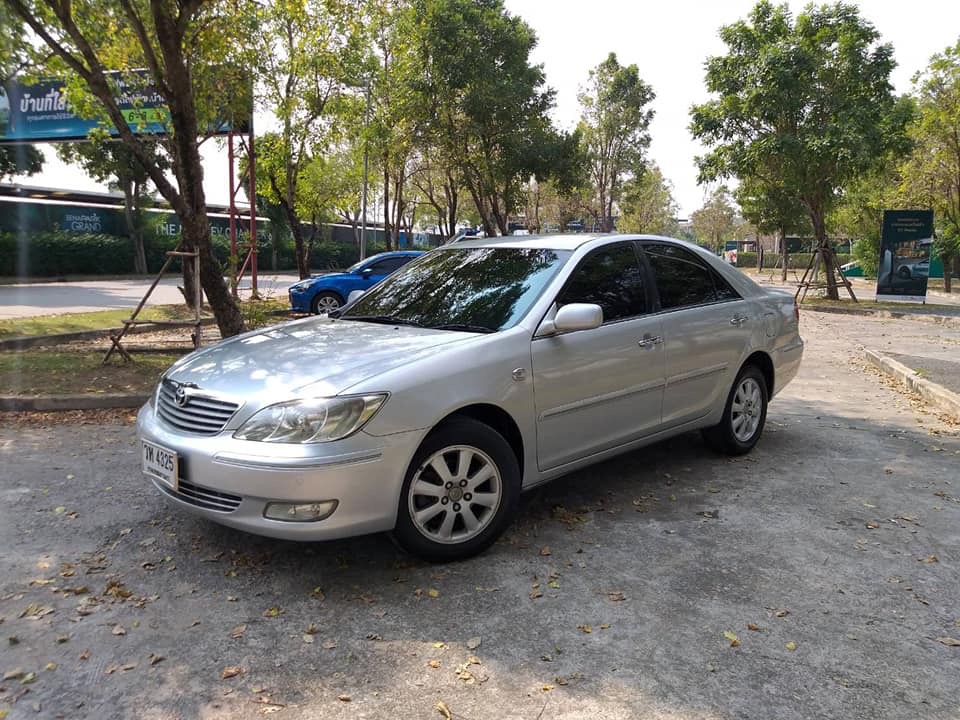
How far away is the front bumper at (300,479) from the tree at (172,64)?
19.9 feet

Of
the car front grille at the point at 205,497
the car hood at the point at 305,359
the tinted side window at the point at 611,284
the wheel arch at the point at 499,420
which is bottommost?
the car front grille at the point at 205,497

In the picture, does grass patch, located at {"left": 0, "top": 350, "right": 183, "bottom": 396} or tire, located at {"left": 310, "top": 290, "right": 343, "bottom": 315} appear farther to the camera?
tire, located at {"left": 310, "top": 290, "right": 343, "bottom": 315}

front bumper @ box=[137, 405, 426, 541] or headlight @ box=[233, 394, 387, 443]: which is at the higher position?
headlight @ box=[233, 394, 387, 443]

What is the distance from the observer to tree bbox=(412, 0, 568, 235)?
2145 centimetres

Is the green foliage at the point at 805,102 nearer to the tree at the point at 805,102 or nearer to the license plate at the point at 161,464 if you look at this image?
the tree at the point at 805,102

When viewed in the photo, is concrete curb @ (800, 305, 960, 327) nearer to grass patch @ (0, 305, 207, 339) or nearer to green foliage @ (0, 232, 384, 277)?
grass patch @ (0, 305, 207, 339)

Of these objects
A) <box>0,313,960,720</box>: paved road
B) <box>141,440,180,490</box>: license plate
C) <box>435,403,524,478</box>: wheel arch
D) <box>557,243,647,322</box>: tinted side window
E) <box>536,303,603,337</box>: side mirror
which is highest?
<box>557,243,647,322</box>: tinted side window

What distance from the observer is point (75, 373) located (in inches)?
311

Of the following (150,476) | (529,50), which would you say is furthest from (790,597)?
(529,50)

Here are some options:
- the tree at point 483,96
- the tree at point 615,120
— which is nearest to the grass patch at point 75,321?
the tree at point 483,96

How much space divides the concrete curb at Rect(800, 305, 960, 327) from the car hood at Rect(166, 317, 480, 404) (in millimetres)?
16465

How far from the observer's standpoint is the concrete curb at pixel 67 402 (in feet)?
22.2

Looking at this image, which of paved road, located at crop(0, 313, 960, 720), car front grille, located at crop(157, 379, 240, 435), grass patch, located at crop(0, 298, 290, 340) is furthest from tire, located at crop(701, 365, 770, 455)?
grass patch, located at crop(0, 298, 290, 340)

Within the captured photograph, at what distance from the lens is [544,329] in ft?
12.6
